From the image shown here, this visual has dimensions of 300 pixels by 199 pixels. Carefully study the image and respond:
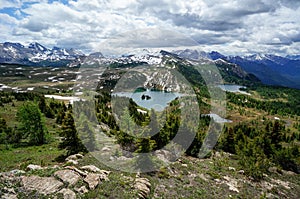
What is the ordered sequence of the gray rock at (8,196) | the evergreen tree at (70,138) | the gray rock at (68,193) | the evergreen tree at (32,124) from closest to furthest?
the gray rock at (8,196) → the gray rock at (68,193) → the evergreen tree at (70,138) → the evergreen tree at (32,124)

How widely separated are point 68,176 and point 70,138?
14.1 meters

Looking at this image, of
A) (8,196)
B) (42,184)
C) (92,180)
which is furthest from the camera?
(92,180)

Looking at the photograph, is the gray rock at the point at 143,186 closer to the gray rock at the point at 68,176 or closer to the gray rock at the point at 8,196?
the gray rock at the point at 68,176

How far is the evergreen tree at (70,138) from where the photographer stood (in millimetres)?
35344

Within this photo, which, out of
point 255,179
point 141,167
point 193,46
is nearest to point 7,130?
point 141,167

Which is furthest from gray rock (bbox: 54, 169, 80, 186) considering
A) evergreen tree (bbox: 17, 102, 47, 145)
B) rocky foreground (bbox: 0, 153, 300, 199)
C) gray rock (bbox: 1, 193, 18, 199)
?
evergreen tree (bbox: 17, 102, 47, 145)

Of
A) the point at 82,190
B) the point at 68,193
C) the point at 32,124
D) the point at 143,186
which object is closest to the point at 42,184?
the point at 68,193

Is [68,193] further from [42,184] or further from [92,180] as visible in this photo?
[92,180]

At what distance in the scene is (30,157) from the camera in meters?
33.5

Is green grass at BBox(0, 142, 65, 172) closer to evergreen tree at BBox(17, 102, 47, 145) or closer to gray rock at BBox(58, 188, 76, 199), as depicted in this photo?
evergreen tree at BBox(17, 102, 47, 145)

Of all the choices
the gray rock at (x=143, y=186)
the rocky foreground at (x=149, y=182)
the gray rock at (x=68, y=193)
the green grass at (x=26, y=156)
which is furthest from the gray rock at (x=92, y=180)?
the green grass at (x=26, y=156)

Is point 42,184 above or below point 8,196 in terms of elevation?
below

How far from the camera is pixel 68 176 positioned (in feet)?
73.8

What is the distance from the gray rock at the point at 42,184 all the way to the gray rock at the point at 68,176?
23.3 inches
